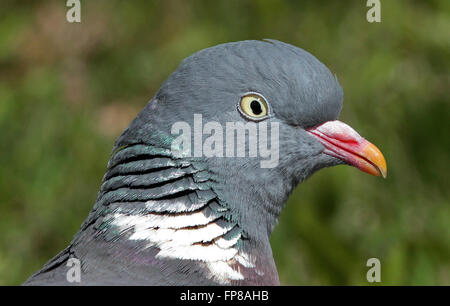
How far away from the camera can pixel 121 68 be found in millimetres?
7434

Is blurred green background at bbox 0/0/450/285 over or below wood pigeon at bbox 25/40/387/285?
over

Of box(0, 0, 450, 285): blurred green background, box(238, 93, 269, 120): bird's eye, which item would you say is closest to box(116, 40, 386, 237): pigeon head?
box(238, 93, 269, 120): bird's eye

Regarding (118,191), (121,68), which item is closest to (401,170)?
(121,68)

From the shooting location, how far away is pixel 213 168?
10.5ft

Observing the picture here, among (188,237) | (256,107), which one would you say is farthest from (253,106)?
(188,237)

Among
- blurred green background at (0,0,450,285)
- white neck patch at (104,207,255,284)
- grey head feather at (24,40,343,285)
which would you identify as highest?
blurred green background at (0,0,450,285)

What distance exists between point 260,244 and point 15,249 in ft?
10.1

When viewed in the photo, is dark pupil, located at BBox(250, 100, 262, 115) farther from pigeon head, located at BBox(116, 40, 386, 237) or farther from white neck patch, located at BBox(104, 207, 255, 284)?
white neck patch, located at BBox(104, 207, 255, 284)

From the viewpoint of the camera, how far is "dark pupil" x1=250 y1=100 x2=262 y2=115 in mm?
3287

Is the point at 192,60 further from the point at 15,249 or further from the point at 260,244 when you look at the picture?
the point at 15,249

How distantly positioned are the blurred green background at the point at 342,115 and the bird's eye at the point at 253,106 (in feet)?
7.12

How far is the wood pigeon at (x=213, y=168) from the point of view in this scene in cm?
308

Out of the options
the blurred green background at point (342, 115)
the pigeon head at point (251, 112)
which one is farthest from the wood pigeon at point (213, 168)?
the blurred green background at point (342, 115)

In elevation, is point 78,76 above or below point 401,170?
above
